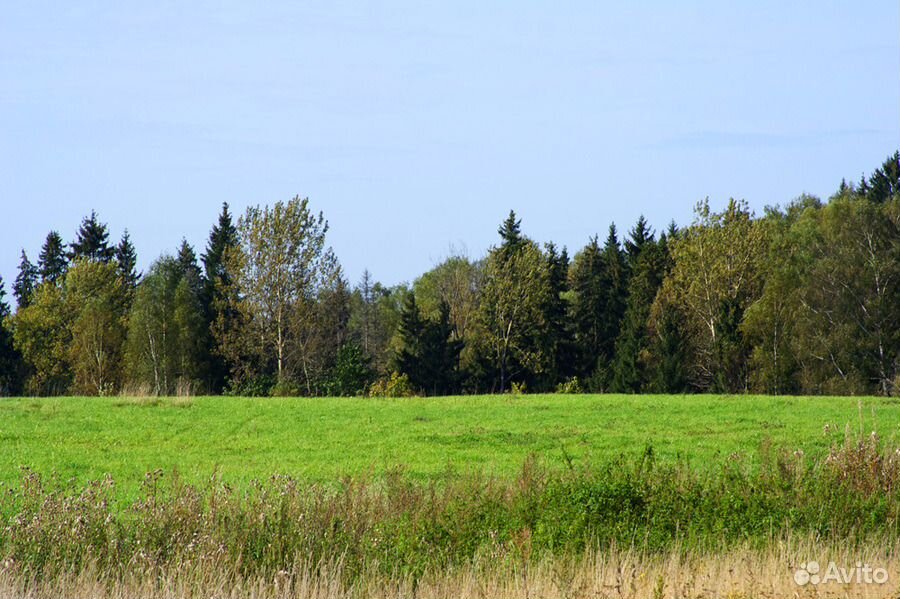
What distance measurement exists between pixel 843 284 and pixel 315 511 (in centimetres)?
4807

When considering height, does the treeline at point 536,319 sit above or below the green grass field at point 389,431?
above

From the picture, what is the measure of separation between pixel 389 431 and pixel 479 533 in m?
14.4

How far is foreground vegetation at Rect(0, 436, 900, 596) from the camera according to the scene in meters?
8.92

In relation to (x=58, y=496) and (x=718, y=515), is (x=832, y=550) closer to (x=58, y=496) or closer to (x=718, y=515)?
(x=718, y=515)

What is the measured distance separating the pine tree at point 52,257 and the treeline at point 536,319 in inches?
381

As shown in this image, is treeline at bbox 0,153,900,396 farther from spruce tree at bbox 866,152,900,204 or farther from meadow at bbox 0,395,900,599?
meadow at bbox 0,395,900,599

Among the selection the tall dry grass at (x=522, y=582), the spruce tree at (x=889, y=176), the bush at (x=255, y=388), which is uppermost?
the spruce tree at (x=889, y=176)

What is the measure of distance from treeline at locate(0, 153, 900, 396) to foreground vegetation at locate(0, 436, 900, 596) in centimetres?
3534

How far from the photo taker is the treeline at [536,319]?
53062 millimetres

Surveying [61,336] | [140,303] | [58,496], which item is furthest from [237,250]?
[58,496]

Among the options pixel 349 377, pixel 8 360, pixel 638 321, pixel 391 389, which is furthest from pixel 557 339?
pixel 8 360

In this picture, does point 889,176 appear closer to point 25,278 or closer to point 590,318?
point 590,318

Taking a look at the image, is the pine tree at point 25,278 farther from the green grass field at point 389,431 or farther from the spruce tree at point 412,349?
the green grass field at point 389,431

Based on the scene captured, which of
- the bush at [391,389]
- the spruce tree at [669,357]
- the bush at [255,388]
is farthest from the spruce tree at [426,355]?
the bush at [391,389]
